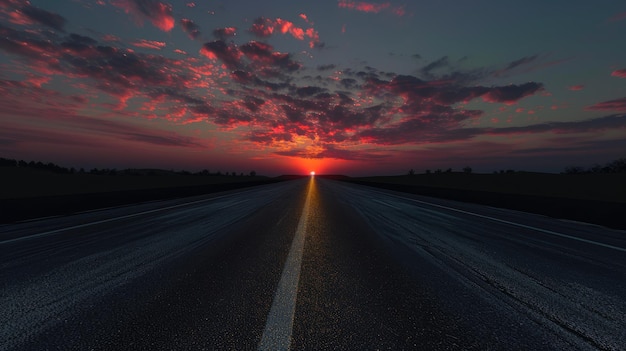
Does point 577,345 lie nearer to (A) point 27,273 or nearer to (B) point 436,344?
(B) point 436,344

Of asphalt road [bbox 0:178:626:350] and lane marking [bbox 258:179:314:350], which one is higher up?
lane marking [bbox 258:179:314:350]

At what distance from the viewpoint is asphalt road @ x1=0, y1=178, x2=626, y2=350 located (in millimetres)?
2512

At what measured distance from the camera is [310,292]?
3.48 metres

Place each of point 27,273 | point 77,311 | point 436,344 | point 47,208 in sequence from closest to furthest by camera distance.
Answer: point 436,344 → point 77,311 → point 27,273 → point 47,208

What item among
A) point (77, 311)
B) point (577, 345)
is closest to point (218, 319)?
point (77, 311)

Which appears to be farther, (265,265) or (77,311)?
(265,265)

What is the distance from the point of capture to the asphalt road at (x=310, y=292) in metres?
2.51

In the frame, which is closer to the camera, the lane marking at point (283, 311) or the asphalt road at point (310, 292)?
the lane marking at point (283, 311)

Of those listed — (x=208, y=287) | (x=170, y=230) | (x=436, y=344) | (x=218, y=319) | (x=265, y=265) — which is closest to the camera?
(x=436, y=344)

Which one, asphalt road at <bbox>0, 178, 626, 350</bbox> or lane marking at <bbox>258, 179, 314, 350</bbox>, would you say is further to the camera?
asphalt road at <bbox>0, 178, 626, 350</bbox>

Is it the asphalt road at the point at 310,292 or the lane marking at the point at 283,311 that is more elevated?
the lane marking at the point at 283,311

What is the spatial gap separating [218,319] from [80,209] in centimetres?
→ 1338

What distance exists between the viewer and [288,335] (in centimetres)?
246

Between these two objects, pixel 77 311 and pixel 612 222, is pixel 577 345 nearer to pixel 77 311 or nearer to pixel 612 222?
pixel 77 311
